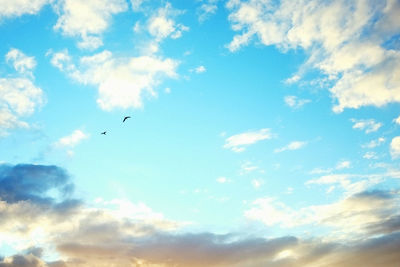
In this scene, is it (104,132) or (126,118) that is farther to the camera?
(104,132)

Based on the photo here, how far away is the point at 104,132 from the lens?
97938 mm

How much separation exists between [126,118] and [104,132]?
17.7 metres

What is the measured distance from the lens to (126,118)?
86.4 meters
